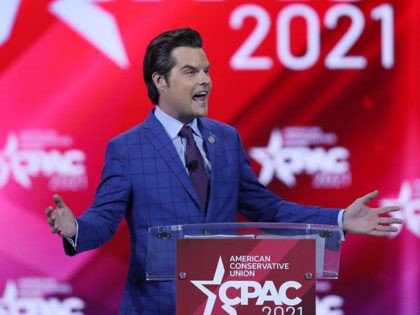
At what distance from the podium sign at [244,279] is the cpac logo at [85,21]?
234 cm

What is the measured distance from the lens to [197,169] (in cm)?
249

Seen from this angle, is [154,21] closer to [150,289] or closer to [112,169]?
[112,169]

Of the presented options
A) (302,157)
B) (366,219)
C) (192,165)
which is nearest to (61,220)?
(192,165)

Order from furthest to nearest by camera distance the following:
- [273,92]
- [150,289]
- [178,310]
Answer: [273,92]
[150,289]
[178,310]

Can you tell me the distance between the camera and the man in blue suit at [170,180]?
2.38m

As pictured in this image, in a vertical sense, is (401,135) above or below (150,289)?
above

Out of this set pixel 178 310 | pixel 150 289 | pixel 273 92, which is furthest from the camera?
pixel 273 92

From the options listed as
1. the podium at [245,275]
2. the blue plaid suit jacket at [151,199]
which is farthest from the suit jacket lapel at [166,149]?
the podium at [245,275]

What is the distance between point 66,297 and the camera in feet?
13.1

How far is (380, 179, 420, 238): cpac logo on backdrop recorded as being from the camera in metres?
3.96

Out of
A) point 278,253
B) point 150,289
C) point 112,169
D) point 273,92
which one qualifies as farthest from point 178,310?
point 273,92

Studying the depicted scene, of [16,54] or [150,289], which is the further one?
[16,54]

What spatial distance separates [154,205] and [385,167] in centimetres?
189

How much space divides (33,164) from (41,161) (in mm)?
43
